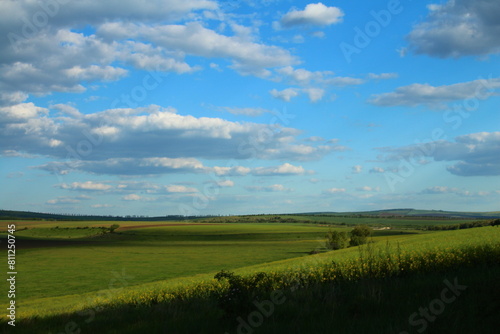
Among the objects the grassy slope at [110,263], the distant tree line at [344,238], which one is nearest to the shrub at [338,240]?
the distant tree line at [344,238]

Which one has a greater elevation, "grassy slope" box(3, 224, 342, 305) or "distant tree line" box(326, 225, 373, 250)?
"distant tree line" box(326, 225, 373, 250)

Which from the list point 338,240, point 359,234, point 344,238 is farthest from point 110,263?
point 359,234

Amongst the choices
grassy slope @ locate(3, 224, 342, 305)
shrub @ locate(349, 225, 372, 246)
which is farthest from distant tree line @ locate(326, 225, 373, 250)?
grassy slope @ locate(3, 224, 342, 305)

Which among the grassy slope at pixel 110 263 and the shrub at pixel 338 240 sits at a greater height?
the shrub at pixel 338 240

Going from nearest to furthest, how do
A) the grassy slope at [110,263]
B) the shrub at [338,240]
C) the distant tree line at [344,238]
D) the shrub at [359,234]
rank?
the grassy slope at [110,263], the shrub at [359,234], the distant tree line at [344,238], the shrub at [338,240]

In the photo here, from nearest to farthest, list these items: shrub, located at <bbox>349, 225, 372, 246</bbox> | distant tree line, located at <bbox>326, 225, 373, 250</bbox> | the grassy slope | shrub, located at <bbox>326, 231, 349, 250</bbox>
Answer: the grassy slope
shrub, located at <bbox>349, 225, 372, 246</bbox>
distant tree line, located at <bbox>326, 225, 373, 250</bbox>
shrub, located at <bbox>326, 231, 349, 250</bbox>

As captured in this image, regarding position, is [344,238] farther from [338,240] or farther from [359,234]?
[359,234]

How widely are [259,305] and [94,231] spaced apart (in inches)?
7990

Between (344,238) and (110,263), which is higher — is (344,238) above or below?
above

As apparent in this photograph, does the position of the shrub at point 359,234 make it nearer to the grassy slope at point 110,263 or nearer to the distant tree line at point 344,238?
the distant tree line at point 344,238

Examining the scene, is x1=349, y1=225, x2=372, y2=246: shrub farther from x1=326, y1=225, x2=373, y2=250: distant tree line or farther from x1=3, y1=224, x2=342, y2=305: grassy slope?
x1=3, y1=224, x2=342, y2=305: grassy slope

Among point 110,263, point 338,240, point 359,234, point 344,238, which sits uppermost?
point 359,234

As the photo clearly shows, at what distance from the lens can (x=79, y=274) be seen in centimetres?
8112

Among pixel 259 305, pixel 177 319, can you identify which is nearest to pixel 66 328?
pixel 177 319
